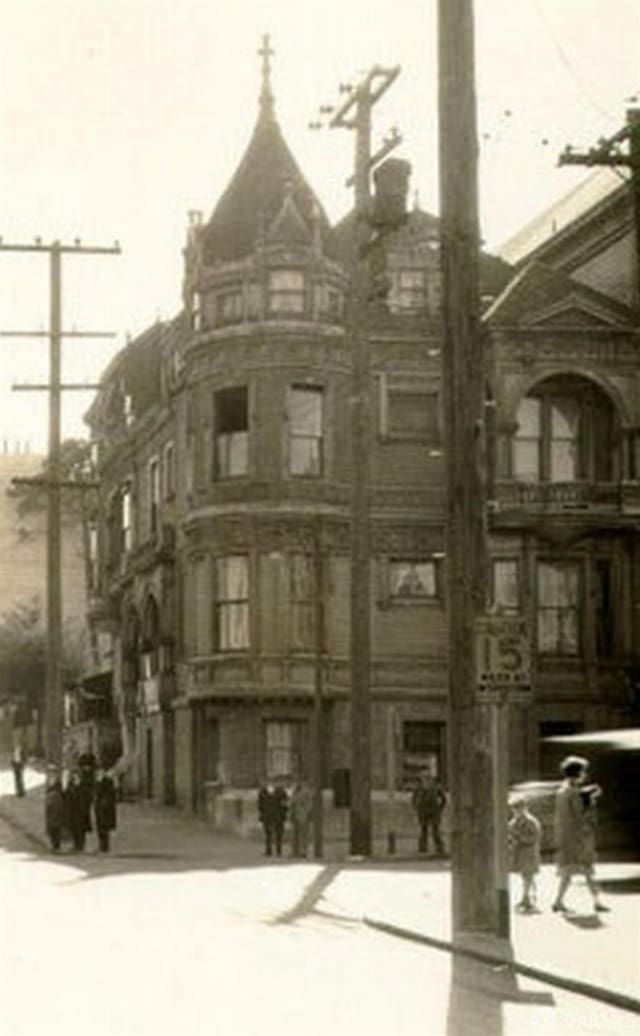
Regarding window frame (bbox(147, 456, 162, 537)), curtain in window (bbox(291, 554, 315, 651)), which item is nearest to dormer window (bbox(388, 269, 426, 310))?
curtain in window (bbox(291, 554, 315, 651))

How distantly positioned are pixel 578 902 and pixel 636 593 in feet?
72.5

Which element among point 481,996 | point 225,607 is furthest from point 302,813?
point 481,996

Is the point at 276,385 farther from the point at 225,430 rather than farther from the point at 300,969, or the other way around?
the point at 300,969

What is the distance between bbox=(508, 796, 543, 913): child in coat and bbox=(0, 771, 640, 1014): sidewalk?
374 millimetres

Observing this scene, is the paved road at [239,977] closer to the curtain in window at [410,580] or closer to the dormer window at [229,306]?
the curtain in window at [410,580]

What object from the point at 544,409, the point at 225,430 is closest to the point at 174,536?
the point at 225,430

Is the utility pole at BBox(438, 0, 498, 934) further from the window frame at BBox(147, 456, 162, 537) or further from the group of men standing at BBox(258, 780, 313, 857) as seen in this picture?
the window frame at BBox(147, 456, 162, 537)

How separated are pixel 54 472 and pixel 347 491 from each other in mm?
8207

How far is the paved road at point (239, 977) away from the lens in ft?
38.0

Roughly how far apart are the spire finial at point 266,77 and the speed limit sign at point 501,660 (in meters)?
31.0

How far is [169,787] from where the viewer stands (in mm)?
45969

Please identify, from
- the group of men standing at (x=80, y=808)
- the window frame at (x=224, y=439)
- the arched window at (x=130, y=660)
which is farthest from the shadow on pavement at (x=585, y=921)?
the arched window at (x=130, y=660)

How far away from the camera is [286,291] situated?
41.6m

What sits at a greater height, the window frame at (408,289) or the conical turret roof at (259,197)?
the conical turret roof at (259,197)
